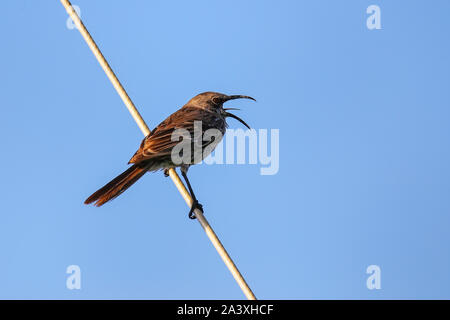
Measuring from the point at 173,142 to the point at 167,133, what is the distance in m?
0.21

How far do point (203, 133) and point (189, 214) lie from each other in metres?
1.09

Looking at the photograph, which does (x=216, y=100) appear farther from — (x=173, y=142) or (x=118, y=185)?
(x=118, y=185)

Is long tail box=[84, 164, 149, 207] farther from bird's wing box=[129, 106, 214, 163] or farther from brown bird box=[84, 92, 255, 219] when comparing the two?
bird's wing box=[129, 106, 214, 163]

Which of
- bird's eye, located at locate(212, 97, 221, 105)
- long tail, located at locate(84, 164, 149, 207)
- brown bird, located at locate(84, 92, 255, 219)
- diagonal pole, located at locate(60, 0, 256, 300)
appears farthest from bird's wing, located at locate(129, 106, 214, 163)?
diagonal pole, located at locate(60, 0, 256, 300)

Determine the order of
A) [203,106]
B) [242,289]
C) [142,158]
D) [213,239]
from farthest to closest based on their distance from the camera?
[203,106] → [142,158] → [213,239] → [242,289]

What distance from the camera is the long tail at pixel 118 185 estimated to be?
6277mm

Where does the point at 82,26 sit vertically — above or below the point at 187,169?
above

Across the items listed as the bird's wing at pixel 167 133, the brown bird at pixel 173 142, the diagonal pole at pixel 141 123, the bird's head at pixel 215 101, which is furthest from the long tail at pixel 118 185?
the bird's head at pixel 215 101

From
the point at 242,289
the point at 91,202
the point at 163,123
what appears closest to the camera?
the point at 242,289

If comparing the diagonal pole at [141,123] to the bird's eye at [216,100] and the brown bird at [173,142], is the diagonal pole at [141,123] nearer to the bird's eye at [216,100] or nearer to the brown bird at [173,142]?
the brown bird at [173,142]
